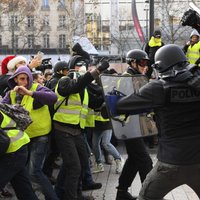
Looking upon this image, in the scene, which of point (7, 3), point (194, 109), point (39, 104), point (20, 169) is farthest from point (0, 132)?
point (7, 3)

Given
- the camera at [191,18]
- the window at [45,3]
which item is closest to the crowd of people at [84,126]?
the camera at [191,18]

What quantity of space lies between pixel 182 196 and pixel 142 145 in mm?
1090

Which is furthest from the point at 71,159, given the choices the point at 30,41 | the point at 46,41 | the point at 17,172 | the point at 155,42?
the point at 46,41

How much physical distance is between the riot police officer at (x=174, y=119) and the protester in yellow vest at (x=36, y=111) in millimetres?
1566

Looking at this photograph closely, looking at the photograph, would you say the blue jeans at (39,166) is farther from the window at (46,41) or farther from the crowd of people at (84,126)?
the window at (46,41)

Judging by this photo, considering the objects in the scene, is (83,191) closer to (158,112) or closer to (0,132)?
(0,132)

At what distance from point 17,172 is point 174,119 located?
5.80 feet

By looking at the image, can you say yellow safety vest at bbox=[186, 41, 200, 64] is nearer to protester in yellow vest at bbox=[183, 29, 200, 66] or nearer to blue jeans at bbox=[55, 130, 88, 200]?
protester in yellow vest at bbox=[183, 29, 200, 66]

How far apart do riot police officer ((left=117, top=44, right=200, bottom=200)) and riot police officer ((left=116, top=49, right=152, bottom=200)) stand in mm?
1642

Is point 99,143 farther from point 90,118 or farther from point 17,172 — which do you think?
point 17,172

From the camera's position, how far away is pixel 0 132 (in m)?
4.51

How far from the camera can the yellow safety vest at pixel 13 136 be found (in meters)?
4.64

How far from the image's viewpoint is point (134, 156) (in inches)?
227

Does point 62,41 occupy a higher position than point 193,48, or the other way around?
point 193,48
